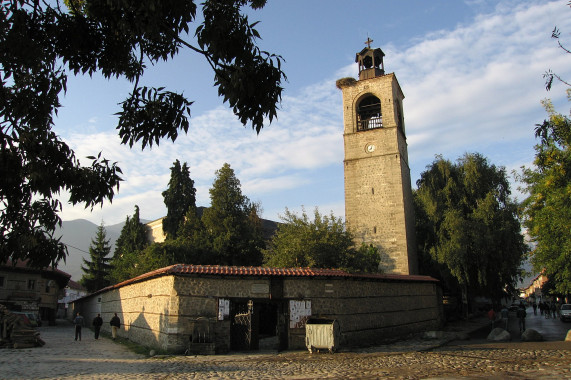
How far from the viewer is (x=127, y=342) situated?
17609mm

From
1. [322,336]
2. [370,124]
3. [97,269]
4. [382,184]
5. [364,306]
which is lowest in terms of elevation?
[322,336]

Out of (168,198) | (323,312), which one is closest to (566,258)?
(323,312)

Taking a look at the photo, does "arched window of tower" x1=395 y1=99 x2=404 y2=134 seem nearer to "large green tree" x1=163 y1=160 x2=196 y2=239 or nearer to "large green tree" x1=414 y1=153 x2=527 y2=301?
"large green tree" x1=414 y1=153 x2=527 y2=301

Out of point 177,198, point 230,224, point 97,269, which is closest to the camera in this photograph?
point 230,224

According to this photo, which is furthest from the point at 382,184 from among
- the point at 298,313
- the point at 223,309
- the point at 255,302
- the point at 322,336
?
the point at 223,309

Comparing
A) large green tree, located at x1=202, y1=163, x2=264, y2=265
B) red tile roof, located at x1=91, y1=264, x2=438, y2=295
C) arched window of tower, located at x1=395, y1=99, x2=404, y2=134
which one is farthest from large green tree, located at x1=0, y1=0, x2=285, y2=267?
arched window of tower, located at x1=395, y1=99, x2=404, y2=134

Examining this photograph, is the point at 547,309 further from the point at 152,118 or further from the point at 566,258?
the point at 152,118

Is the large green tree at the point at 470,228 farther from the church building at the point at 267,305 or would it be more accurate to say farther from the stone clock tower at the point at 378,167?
the church building at the point at 267,305

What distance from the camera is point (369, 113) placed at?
1260 inches

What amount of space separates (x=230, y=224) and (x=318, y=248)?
442 inches

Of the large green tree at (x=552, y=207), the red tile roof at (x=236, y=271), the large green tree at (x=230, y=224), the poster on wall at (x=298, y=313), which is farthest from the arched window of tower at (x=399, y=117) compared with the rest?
the poster on wall at (x=298, y=313)

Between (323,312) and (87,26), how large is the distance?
12100 mm

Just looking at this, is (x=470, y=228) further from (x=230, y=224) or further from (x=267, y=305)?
(x=230, y=224)

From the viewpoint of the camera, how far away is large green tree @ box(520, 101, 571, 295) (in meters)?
17.9
